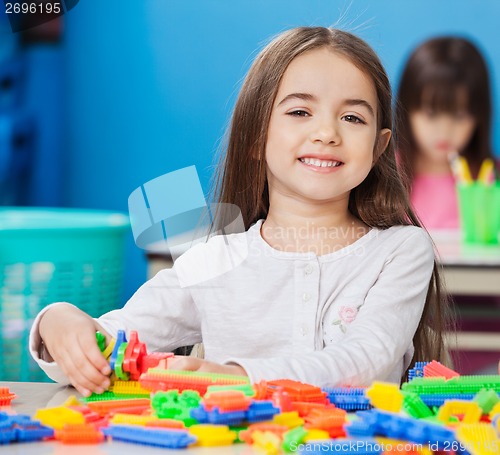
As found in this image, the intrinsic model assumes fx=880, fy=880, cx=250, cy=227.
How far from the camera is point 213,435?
0.67 metres

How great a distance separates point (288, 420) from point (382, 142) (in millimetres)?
615

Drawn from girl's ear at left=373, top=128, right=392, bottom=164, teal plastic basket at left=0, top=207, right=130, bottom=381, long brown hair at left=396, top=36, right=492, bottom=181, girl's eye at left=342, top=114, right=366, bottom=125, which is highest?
long brown hair at left=396, top=36, right=492, bottom=181

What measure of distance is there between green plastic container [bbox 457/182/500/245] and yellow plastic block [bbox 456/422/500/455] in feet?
5.49

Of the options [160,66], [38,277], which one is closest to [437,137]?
[160,66]

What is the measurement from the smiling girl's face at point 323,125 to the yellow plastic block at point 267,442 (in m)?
0.51

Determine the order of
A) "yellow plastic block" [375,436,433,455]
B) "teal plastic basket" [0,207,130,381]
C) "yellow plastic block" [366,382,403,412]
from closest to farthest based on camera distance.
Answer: "yellow plastic block" [375,436,433,455]
"yellow plastic block" [366,382,403,412]
"teal plastic basket" [0,207,130,381]

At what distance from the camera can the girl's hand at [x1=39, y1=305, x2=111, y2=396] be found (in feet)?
2.95

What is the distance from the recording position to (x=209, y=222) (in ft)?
4.20

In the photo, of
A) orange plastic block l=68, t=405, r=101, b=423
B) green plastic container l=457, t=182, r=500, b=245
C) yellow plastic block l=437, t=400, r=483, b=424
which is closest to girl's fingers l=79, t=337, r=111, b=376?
orange plastic block l=68, t=405, r=101, b=423

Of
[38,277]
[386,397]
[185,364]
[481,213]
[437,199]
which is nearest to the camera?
[386,397]

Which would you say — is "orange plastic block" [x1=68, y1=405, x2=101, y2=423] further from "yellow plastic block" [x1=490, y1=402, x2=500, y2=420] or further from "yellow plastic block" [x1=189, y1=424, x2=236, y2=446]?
"yellow plastic block" [x1=490, y1=402, x2=500, y2=420]

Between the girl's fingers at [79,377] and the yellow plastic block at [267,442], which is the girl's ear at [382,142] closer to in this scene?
the girl's fingers at [79,377]

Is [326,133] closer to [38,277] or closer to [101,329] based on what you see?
[101,329]

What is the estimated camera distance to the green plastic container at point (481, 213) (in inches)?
89.7
